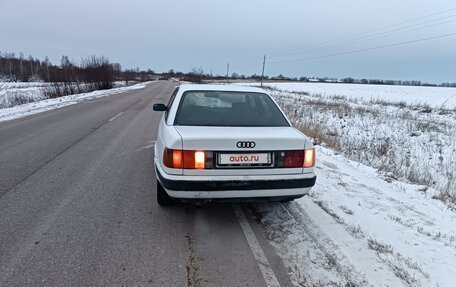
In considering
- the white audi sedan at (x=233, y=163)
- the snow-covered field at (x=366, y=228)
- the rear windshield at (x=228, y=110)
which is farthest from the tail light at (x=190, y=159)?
the snow-covered field at (x=366, y=228)

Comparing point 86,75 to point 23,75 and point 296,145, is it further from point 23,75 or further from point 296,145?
point 23,75

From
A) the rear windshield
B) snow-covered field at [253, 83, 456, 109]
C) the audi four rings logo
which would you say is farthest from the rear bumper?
snow-covered field at [253, 83, 456, 109]

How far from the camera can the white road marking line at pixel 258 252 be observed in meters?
2.85

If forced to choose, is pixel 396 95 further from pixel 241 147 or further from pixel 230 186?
pixel 230 186

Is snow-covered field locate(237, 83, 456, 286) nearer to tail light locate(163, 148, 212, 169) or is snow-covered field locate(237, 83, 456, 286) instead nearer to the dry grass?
the dry grass

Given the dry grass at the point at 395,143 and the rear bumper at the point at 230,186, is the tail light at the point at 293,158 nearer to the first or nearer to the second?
the rear bumper at the point at 230,186

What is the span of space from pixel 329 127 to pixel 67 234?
11923mm

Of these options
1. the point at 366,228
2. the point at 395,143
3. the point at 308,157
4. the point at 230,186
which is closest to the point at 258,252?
the point at 230,186

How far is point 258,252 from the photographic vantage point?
3.29 metres

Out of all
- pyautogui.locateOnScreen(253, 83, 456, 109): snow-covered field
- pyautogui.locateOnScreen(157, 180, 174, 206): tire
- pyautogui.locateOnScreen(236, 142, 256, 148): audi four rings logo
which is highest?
pyautogui.locateOnScreen(236, 142, 256, 148): audi four rings logo

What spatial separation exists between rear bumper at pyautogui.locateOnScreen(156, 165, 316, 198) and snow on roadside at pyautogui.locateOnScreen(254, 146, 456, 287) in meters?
0.49

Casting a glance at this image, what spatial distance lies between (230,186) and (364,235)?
1551 mm

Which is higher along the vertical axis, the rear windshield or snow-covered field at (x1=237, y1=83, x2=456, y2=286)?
the rear windshield

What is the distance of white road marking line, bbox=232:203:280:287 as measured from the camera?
9.35 feet
